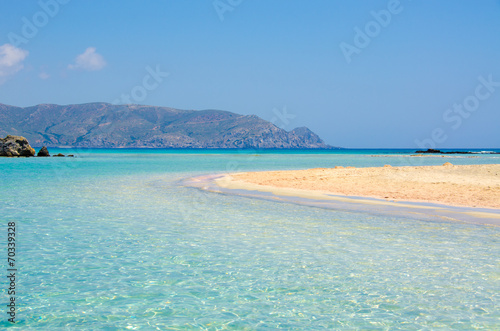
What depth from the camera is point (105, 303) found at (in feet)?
24.2

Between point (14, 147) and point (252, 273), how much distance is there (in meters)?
94.1

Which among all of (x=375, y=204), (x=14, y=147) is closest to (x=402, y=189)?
(x=375, y=204)

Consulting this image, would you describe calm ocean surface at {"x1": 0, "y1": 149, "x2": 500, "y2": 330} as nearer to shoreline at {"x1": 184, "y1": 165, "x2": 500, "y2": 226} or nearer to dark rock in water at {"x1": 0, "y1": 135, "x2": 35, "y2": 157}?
shoreline at {"x1": 184, "y1": 165, "x2": 500, "y2": 226}

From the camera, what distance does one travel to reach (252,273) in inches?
360

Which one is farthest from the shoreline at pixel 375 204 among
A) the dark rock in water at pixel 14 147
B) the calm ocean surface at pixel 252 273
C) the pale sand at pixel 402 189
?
the dark rock in water at pixel 14 147

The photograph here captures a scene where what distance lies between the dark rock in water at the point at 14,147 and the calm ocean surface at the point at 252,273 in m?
83.0

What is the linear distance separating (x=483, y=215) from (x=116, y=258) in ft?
45.7

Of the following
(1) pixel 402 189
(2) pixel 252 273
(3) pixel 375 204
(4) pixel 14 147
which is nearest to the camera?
(2) pixel 252 273

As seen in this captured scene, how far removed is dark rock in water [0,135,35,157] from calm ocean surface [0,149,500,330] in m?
83.0

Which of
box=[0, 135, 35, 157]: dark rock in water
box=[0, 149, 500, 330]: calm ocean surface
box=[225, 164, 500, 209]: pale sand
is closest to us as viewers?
box=[0, 149, 500, 330]: calm ocean surface

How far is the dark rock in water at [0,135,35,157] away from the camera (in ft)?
289

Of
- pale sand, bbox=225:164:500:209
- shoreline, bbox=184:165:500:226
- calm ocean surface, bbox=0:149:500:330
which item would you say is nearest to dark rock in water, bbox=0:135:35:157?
pale sand, bbox=225:164:500:209

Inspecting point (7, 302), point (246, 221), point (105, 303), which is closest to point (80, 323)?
point (105, 303)

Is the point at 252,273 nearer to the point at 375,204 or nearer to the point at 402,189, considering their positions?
the point at 375,204
